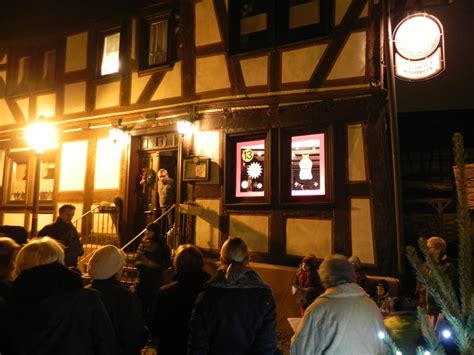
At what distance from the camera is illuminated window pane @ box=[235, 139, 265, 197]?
28.1 feet

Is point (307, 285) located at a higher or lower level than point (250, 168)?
lower

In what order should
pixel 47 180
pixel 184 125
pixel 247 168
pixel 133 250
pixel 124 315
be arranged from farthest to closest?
pixel 47 180, pixel 133 250, pixel 184 125, pixel 247 168, pixel 124 315

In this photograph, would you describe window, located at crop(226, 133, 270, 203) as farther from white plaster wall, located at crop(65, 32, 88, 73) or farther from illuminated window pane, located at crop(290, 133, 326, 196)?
white plaster wall, located at crop(65, 32, 88, 73)

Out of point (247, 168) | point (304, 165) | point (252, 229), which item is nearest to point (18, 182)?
point (247, 168)

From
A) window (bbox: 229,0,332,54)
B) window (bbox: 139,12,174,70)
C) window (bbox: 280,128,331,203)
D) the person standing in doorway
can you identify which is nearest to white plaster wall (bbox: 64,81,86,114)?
window (bbox: 139,12,174,70)

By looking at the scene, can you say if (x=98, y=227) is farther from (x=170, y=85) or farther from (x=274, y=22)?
(x=274, y=22)

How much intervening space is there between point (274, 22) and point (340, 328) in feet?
22.8

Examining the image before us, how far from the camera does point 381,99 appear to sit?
7.40 metres

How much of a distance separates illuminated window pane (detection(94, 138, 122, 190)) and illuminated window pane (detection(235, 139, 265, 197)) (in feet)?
10.7

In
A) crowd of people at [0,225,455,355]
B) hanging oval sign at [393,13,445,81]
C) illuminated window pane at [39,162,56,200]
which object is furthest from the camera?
illuminated window pane at [39,162,56,200]

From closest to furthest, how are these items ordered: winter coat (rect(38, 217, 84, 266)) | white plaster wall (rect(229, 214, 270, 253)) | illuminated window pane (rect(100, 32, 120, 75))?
winter coat (rect(38, 217, 84, 266)) → white plaster wall (rect(229, 214, 270, 253)) → illuminated window pane (rect(100, 32, 120, 75))

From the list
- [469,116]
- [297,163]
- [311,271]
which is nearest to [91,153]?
[297,163]

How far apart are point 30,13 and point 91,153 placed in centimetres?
464

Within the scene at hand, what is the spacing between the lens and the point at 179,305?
3451 millimetres
